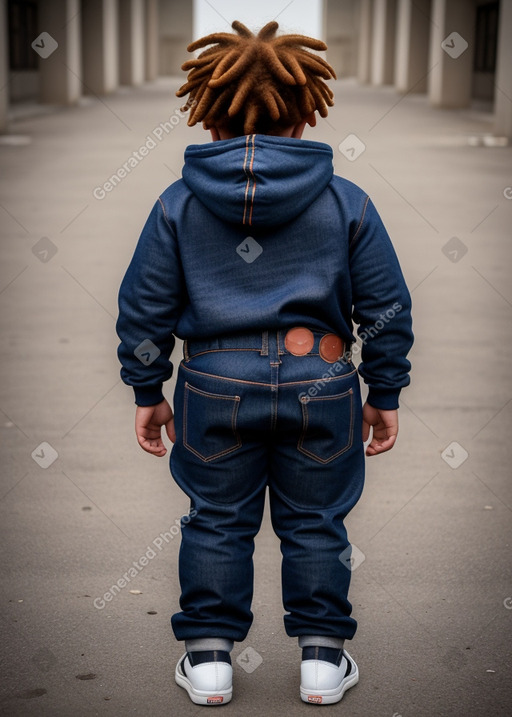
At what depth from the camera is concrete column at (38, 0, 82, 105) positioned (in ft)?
92.1

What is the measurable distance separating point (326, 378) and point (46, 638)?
112cm

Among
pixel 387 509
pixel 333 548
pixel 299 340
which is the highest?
pixel 299 340

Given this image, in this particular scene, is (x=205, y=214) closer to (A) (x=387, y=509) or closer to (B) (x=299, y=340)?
(B) (x=299, y=340)

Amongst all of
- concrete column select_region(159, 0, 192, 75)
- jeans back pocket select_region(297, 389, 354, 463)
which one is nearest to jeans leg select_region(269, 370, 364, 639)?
jeans back pocket select_region(297, 389, 354, 463)

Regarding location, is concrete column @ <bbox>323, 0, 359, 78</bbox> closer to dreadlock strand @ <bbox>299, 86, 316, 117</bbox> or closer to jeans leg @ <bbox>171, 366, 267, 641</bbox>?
dreadlock strand @ <bbox>299, 86, 316, 117</bbox>

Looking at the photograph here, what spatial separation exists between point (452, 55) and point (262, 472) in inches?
1150

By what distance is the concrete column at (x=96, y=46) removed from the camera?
34.1m

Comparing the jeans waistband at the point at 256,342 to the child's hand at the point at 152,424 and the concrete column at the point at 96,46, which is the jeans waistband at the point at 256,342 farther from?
the concrete column at the point at 96,46

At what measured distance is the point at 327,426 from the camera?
2.52 m

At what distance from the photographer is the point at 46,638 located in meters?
2.91

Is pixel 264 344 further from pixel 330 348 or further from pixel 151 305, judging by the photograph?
pixel 151 305

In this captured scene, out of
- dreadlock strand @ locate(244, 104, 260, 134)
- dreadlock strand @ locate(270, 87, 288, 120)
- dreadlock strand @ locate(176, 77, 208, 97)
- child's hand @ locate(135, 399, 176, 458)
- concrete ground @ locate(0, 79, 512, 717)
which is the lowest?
concrete ground @ locate(0, 79, 512, 717)

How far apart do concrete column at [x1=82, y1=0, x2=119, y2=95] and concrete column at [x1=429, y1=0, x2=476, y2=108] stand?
1118 centimetres

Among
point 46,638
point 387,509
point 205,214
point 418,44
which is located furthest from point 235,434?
point 418,44
